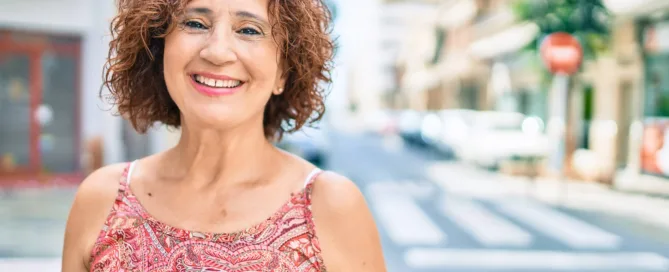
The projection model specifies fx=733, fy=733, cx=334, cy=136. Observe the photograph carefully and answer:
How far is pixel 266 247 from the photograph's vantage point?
1608 mm

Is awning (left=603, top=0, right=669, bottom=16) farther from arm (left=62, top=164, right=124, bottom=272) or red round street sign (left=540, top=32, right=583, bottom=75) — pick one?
arm (left=62, top=164, right=124, bottom=272)

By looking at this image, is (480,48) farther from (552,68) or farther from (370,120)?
(552,68)

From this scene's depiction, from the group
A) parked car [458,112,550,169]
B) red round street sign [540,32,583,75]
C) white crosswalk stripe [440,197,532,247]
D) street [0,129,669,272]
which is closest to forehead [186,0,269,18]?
street [0,129,669,272]

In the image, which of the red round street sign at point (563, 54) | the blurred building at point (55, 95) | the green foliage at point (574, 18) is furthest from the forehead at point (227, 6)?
the green foliage at point (574, 18)

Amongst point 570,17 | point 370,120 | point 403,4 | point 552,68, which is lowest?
point 370,120

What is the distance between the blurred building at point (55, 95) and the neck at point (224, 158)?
10783 millimetres

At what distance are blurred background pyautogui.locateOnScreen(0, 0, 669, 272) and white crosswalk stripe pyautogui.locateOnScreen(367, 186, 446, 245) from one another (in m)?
0.04

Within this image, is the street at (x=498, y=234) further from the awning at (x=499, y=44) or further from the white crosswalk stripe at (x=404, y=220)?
the awning at (x=499, y=44)

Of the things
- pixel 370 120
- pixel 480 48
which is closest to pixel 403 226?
pixel 480 48

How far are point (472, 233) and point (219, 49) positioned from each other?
8.64 meters

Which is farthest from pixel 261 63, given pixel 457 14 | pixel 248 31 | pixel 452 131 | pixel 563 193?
pixel 457 14

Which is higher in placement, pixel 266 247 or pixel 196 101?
pixel 196 101

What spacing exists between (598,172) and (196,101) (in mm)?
14765

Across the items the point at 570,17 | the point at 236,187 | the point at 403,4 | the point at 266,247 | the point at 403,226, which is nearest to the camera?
the point at 266,247
